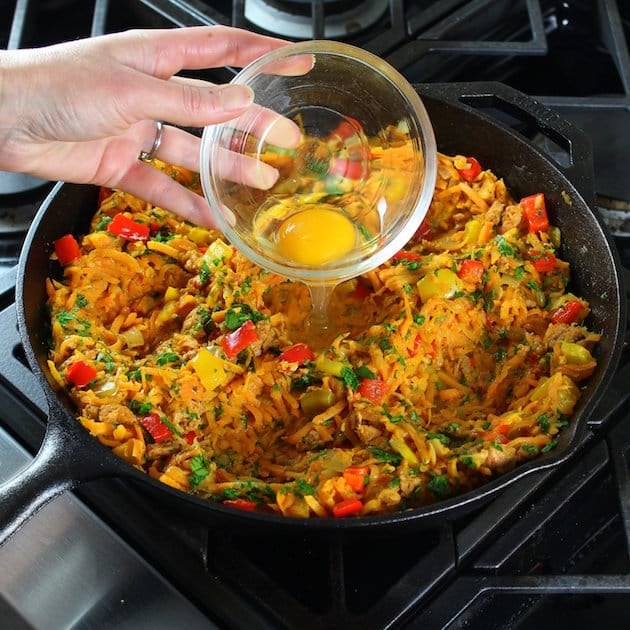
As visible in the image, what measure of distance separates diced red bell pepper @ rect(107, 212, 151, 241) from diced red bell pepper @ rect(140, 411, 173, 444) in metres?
0.69

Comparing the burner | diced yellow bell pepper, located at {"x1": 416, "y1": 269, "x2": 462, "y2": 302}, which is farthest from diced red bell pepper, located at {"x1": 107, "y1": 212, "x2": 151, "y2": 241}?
diced yellow bell pepper, located at {"x1": 416, "y1": 269, "x2": 462, "y2": 302}

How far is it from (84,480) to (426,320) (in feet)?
3.54

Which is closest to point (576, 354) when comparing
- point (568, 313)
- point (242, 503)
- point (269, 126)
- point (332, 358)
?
point (568, 313)

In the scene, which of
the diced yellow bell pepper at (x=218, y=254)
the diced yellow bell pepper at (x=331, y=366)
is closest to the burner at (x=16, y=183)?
the diced yellow bell pepper at (x=218, y=254)

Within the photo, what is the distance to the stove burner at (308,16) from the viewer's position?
10.8ft

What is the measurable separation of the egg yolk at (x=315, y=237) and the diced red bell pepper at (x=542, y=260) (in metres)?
0.61

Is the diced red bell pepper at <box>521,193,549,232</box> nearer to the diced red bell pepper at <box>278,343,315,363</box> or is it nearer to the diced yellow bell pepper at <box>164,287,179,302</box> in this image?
the diced red bell pepper at <box>278,343,315,363</box>

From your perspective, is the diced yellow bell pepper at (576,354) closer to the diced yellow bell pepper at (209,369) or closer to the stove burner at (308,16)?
the diced yellow bell pepper at (209,369)

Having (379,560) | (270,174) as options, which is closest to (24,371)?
(270,174)

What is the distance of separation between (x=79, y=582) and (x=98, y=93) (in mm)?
1256

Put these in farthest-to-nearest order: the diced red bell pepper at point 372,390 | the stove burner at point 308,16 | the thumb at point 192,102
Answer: the stove burner at point 308,16 → the diced red bell pepper at point 372,390 → the thumb at point 192,102

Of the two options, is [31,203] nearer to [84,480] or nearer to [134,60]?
[134,60]

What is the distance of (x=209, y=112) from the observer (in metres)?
1.95

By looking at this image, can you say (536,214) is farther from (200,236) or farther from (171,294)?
(171,294)
